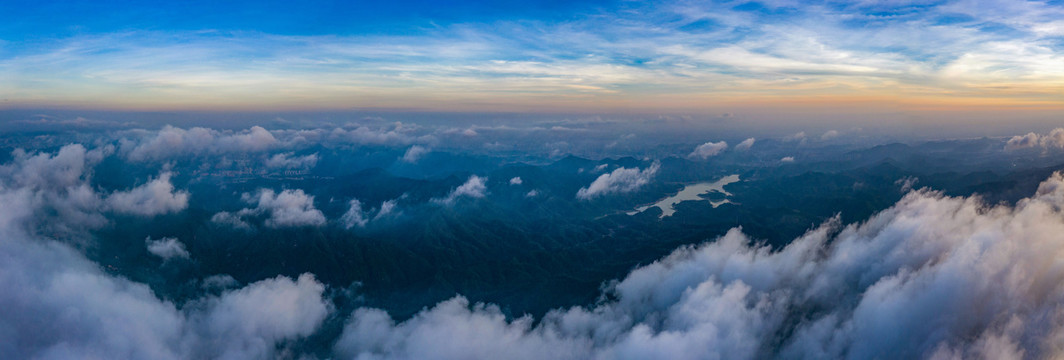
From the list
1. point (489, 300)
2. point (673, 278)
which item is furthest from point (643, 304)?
point (489, 300)

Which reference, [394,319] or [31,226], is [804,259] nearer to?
[394,319]

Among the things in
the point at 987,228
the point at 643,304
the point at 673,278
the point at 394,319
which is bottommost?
the point at 394,319

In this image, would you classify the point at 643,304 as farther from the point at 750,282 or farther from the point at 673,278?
the point at 750,282

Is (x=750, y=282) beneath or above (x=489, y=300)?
above

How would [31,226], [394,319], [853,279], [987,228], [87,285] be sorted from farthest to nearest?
[31,226]
[394,319]
[87,285]
[853,279]
[987,228]

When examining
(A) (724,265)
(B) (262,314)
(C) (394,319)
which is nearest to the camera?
(A) (724,265)

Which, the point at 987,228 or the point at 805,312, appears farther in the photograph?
the point at 805,312

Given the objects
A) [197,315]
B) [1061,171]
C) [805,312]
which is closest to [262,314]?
[197,315]

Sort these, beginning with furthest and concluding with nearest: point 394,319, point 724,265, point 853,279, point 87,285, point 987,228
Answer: point 394,319 < point 724,265 < point 87,285 < point 853,279 < point 987,228

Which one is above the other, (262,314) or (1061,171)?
(1061,171)
